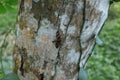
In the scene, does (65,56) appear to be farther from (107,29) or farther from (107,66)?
(107,29)

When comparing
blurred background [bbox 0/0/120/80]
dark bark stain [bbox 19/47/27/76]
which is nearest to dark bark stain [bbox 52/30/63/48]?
dark bark stain [bbox 19/47/27/76]

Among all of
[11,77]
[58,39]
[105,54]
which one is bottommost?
[105,54]

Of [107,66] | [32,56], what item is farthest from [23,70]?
[107,66]

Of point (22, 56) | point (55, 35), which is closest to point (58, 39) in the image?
point (55, 35)

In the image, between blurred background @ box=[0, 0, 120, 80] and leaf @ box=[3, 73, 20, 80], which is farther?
blurred background @ box=[0, 0, 120, 80]

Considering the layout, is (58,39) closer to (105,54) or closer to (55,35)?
(55,35)

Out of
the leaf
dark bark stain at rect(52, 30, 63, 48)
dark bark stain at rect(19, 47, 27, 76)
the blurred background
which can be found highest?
dark bark stain at rect(52, 30, 63, 48)

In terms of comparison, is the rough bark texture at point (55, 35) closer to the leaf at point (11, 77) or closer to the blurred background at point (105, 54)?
the leaf at point (11, 77)

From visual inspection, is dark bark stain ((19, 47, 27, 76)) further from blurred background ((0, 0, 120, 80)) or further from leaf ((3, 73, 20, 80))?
blurred background ((0, 0, 120, 80))

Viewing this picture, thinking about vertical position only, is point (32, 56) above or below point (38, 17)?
below
